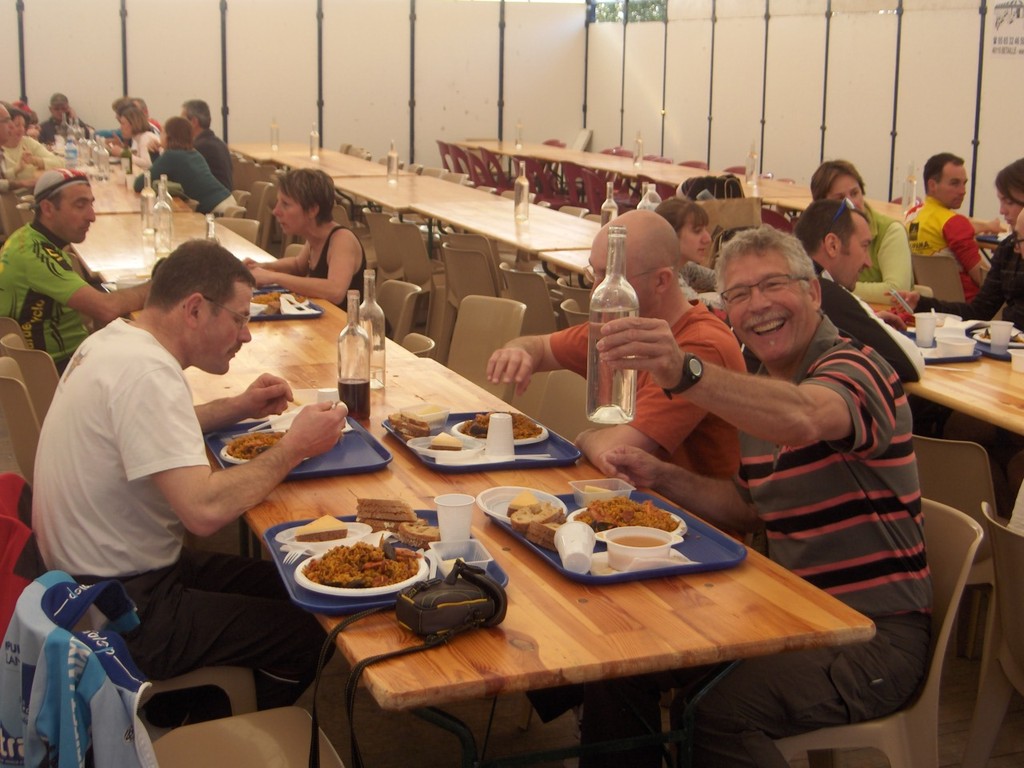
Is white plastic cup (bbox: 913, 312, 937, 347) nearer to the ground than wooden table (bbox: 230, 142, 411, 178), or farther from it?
nearer to the ground

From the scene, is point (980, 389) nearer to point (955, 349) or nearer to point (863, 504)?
point (955, 349)

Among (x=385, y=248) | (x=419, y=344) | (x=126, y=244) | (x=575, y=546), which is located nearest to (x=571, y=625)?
(x=575, y=546)

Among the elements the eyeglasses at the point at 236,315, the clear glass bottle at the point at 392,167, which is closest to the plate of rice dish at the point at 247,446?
the eyeglasses at the point at 236,315

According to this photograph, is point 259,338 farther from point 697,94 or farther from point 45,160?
point 697,94

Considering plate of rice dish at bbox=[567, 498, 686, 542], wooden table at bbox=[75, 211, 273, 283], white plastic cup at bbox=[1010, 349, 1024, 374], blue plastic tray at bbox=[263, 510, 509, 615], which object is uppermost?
wooden table at bbox=[75, 211, 273, 283]

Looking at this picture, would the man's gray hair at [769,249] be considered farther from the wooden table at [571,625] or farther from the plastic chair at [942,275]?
the plastic chair at [942,275]

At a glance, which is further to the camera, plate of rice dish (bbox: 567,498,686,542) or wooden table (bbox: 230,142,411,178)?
wooden table (bbox: 230,142,411,178)

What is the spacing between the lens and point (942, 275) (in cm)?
596

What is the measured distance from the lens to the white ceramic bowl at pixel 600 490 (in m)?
2.38

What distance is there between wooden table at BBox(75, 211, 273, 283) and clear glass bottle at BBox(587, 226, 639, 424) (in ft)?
10.9

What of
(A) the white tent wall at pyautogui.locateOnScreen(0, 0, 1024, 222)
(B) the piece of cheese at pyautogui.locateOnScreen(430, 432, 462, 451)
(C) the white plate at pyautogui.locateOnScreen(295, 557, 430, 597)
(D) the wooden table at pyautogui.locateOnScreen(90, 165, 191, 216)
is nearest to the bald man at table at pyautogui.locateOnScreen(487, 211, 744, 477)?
(B) the piece of cheese at pyautogui.locateOnScreen(430, 432, 462, 451)

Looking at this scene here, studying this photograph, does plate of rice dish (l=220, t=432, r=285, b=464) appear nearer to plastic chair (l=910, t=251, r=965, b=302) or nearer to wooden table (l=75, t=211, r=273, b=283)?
wooden table (l=75, t=211, r=273, b=283)

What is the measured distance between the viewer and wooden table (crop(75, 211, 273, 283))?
18.2 ft

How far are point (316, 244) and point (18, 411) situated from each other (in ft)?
7.73
